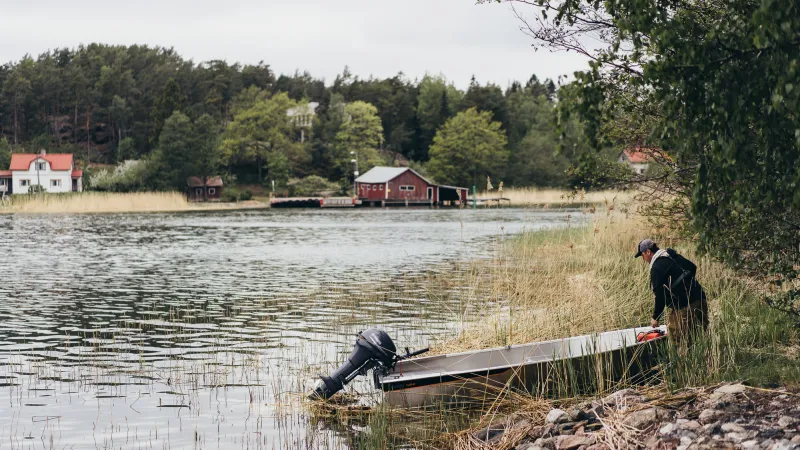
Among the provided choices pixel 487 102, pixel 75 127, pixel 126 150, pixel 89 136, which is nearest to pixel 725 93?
pixel 126 150

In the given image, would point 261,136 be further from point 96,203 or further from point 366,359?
point 366,359

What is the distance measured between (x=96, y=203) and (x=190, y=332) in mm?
70548

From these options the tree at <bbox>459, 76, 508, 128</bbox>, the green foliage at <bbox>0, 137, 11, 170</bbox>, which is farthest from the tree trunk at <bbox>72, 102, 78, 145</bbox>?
the tree at <bbox>459, 76, 508, 128</bbox>

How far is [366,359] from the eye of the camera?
34.6 ft

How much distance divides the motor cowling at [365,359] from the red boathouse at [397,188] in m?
92.2

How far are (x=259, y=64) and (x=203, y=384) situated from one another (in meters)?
149

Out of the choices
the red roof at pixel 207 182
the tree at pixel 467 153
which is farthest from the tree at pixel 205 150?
the tree at pixel 467 153

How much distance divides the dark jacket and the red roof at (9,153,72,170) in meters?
109

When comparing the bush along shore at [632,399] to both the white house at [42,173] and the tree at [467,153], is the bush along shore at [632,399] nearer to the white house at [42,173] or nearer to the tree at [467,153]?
the tree at [467,153]

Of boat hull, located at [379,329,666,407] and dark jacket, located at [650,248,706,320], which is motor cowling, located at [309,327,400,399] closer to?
boat hull, located at [379,329,666,407]

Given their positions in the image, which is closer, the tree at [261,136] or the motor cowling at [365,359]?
the motor cowling at [365,359]

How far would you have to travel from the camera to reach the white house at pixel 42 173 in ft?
360

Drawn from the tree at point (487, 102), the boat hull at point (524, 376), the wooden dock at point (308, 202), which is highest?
the tree at point (487, 102)

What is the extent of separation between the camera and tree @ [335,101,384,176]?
115188 mm
